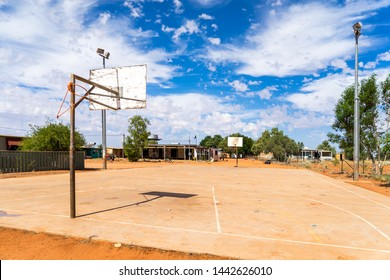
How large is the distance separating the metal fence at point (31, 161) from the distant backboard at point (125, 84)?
59.2 ft

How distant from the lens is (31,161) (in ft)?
91.3

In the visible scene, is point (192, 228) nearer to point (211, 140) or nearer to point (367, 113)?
point (367, 113)

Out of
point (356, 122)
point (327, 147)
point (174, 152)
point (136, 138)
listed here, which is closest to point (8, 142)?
point (136, 138)

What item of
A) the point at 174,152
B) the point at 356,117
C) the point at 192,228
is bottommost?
the point at 192,228

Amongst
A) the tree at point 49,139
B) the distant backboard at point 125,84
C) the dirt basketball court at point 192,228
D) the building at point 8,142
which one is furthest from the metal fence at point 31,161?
the building at point 8,142

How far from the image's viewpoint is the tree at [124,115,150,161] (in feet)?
196

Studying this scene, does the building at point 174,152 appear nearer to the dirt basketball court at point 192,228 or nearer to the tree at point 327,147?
the dirt basketball court at point 192,228

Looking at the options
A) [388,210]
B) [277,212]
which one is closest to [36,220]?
[277,212]

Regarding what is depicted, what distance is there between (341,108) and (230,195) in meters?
22.7

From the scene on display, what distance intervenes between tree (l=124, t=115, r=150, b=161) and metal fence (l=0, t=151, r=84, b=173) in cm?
2834

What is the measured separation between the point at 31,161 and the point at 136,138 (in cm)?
3252

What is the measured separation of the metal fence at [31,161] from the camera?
1014 inches

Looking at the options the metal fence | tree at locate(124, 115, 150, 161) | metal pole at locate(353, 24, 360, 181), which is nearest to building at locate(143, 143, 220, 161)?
tree at locate(124, 115, 150, 161)
